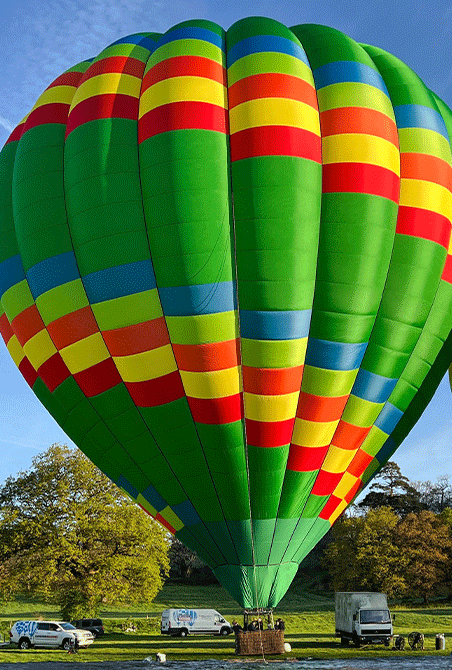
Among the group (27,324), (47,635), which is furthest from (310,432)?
(47,635)

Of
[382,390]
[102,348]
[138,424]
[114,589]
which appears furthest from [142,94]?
[114,589]

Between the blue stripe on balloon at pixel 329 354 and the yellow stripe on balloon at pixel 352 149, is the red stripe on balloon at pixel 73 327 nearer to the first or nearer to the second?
the blue stripe on balloon at pixel 329 354

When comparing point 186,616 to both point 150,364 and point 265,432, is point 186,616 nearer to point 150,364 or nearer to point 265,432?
point 265,432

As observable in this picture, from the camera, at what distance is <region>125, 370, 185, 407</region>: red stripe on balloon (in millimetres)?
12750

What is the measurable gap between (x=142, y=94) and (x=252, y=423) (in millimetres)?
6863

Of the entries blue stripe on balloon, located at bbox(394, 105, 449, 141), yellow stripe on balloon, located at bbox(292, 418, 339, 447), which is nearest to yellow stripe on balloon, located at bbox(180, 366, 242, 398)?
yellow stripe on balloon, located at bbox(292, 418, 339, 447)

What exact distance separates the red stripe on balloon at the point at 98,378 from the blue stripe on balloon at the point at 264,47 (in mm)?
6496

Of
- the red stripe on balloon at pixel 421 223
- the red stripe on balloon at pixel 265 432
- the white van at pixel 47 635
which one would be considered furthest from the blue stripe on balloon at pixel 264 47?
the white van at pixel 47 635

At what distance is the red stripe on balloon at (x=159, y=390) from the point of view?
12750mm

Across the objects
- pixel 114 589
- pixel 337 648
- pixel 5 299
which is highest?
pixel 5 299

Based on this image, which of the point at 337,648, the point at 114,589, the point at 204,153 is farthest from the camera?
the point at 114,589

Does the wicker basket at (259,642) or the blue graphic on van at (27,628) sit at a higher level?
the wicker basket at (259,642)

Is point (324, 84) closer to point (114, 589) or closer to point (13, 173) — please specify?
point (13, 173)

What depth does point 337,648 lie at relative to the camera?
22453 mm
